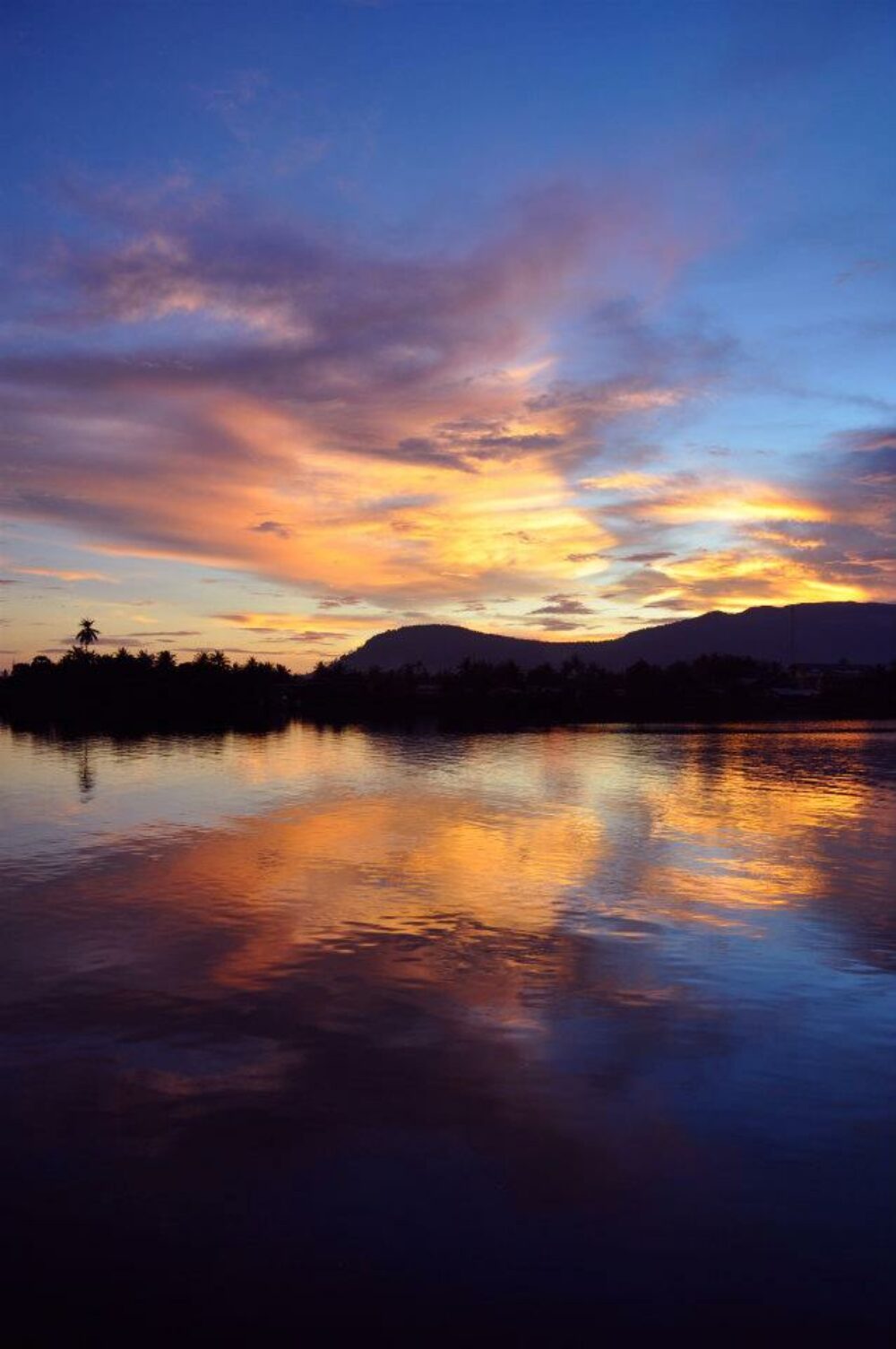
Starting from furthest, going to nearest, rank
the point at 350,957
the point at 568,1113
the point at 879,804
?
1. the point at 879,804
2. the point at 350,957
3. the point at 568,1113

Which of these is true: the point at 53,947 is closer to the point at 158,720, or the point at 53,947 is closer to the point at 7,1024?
the point at 7,1024

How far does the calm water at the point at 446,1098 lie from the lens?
8695 mm

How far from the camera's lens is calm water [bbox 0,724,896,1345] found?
8.70m

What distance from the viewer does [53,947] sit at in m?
19.1

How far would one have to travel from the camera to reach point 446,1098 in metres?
12.2

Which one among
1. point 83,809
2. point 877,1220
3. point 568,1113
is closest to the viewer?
point 877,1220

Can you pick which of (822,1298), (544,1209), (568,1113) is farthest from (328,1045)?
(822,1298)

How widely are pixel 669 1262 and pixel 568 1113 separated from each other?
281 cm

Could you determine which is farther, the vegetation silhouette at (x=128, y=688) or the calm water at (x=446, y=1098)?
the vegetation silhouette at (x=128, y=688)

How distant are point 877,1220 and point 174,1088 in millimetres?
8432

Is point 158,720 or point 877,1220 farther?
point 158,720

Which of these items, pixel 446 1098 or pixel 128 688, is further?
pixel 128 688

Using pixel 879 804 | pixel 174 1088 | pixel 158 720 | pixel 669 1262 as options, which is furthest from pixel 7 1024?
pixel 158 720

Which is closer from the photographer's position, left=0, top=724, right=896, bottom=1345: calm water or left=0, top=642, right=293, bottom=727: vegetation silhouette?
left=0, top=724, right=896, bottom=1345: calm water
